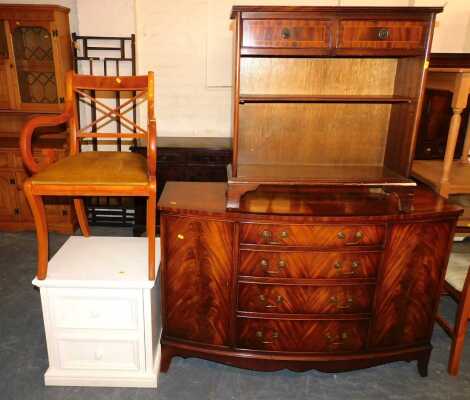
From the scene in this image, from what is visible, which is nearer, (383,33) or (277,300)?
(383,33)

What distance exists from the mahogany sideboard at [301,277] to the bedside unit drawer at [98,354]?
0.17 m

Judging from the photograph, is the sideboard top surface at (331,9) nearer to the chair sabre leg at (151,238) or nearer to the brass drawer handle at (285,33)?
the brass drawer handle at (285,33)

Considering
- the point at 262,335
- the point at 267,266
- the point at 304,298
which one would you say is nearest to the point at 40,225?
the point at 267,266

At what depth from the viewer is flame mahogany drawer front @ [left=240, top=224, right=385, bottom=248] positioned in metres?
1.92

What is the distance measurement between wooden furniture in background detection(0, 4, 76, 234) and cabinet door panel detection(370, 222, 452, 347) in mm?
2672

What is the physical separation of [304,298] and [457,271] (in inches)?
36.0

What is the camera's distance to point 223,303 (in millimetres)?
2062

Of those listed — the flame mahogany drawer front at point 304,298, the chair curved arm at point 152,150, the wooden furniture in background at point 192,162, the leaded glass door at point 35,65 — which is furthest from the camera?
the leaded glass door at point 35,65

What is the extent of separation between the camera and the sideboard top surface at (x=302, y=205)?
1.90m

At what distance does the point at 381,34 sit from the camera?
1.82 m

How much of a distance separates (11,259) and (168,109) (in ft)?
5.97

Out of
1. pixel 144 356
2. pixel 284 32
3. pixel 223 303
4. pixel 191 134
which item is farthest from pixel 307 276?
pixel 191 134

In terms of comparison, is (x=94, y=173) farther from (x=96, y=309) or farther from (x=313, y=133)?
(x=313, y=133)

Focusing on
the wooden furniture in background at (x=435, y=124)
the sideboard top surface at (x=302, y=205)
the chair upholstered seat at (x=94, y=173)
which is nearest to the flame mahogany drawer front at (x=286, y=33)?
the sideboard top surface at (x=302, y=205)
